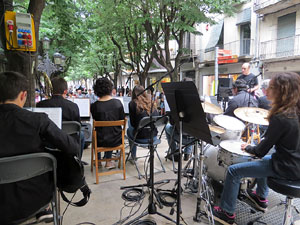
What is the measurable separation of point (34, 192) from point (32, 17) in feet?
9.20

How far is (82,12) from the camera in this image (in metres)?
9.32

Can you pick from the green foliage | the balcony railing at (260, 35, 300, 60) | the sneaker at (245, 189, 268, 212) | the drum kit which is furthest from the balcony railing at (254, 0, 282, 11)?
the sneaker at (245, 189, 268, 212)

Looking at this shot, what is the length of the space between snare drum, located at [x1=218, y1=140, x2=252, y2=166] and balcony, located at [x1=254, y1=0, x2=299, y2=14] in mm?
11357

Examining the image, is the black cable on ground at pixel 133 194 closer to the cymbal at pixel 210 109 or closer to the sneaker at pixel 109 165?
the sneaker at pixel 109 165

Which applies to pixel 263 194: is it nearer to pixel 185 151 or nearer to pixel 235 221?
pixel 235 221

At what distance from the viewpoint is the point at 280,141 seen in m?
2.03

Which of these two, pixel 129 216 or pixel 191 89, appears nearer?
pixel 191 89

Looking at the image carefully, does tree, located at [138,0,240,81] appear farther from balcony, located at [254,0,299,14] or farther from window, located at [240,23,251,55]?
window, located at [240,23,251,55]

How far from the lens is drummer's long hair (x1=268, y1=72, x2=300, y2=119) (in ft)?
6.60

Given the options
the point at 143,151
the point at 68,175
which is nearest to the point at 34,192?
the point at 68,175

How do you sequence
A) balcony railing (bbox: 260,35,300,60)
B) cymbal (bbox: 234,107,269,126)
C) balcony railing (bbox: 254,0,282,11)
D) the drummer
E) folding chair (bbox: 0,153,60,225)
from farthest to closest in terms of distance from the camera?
1. balcony railing (bbox: 254,0,282,11)
2. balcony railing (bbox: 260,35,300,60)
3. cymbal (bbox: 234,107,269,126)
4. the drummer
5. folding chair (bbox: 0,153,60,225)

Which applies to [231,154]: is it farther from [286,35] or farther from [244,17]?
[244,17]

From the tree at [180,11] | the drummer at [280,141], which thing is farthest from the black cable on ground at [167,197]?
the tree at [180,11]

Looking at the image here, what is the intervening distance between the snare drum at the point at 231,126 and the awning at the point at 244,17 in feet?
41.4
